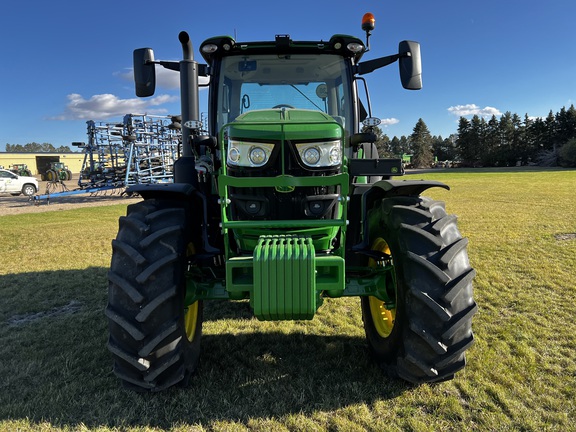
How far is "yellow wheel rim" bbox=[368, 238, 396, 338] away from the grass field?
0.28m

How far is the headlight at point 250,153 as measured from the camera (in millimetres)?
2979

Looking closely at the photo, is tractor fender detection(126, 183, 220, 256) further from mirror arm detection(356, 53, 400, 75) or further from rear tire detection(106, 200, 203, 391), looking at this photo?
mirror arm detection(356, 53, 400, 75)

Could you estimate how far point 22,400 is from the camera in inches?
113

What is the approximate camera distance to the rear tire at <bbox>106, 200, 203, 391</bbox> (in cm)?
265

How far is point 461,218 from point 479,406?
8920 mm

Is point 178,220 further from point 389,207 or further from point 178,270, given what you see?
point 389,207

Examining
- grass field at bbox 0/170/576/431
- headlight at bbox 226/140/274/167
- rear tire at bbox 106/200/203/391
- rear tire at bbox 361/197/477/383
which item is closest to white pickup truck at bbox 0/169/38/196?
grass field at bbox 0/170/576/431

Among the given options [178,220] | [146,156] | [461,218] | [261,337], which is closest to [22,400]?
[178,220]

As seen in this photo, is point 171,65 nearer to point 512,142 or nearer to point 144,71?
point 144,71

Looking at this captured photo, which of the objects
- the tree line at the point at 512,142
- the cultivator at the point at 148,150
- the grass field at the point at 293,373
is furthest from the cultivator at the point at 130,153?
the tree line at the point at 512,142

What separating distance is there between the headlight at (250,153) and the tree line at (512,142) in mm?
56718

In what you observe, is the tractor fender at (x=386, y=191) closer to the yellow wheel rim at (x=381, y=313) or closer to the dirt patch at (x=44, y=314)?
the yellow wheel rim at (x=381, y=313)

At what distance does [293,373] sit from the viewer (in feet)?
10.6

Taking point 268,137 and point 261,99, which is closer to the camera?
point 268,137
